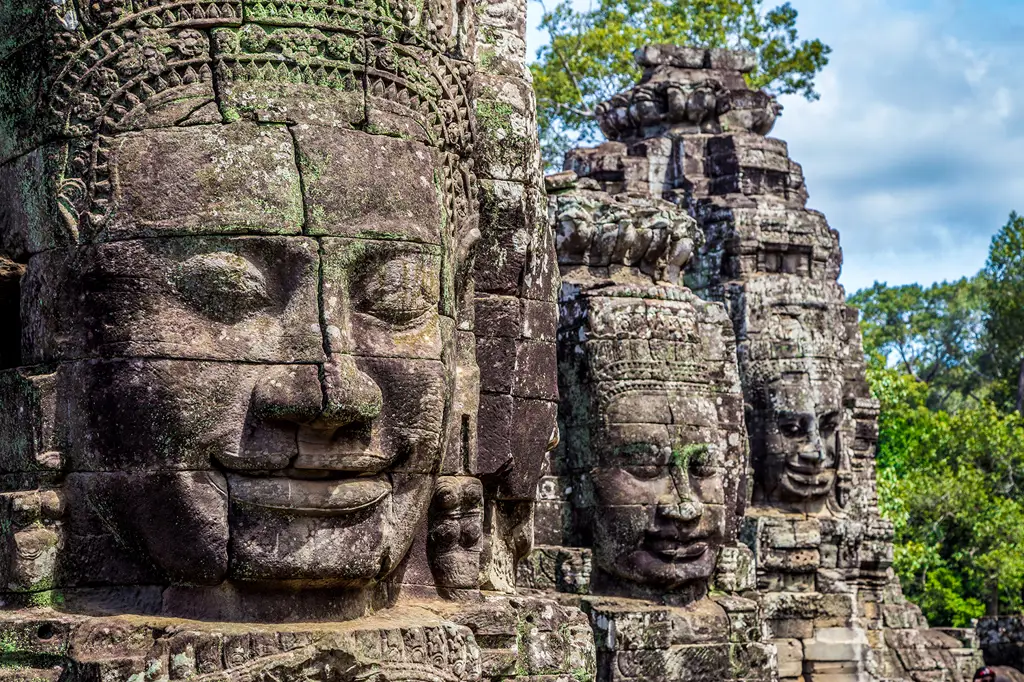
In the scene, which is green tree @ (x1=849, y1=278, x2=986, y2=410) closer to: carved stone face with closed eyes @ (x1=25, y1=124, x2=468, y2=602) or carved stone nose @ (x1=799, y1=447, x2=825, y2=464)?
carved stone nose @ (x1=799, y1=447, x2=825, y2=464)

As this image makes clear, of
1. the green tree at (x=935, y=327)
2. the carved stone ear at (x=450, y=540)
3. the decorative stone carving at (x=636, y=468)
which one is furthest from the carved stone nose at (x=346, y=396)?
the green tree at (x=935, y=327)

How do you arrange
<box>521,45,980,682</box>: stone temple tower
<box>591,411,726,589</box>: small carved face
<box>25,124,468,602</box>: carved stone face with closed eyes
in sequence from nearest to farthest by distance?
1. <box>25,124,468,602</box>: carved stone face with closed eyes
2. <box>591,411,726,589</box>: small carved face
3. <box>521,45,980,682</box>: stone temple tower

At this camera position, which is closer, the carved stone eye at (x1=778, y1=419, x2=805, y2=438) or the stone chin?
the carved stone eye at (x1=778, y1=419, x2=805, y2=438)

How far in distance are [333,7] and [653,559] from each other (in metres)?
7.54

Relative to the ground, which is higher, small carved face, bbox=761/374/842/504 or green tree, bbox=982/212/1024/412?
green tree, bbox=982/212/1024/412

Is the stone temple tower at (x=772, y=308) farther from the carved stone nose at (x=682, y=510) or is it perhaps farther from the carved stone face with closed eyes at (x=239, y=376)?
the carved stone face with closed eyes at (x=239, y=376)

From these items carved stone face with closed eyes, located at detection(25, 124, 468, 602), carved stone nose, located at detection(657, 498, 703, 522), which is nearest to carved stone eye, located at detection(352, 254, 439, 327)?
carved stone face with closed eyes, located at detection(25, 124, 468, 602)

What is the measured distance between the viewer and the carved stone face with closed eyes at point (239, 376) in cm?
514

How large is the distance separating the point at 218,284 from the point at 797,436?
527 inches

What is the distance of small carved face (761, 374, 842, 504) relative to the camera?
17781 millimetres

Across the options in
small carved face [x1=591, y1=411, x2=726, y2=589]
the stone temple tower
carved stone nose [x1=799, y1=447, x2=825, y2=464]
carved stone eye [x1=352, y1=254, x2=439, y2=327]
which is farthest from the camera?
carved stone nose [x1=799, y1=447, x2=825, y2=464]

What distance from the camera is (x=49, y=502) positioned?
5.28 meters

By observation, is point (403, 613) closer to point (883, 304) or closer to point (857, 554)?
point (857, 554)

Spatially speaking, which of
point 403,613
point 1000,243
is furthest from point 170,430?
point 1000,243
